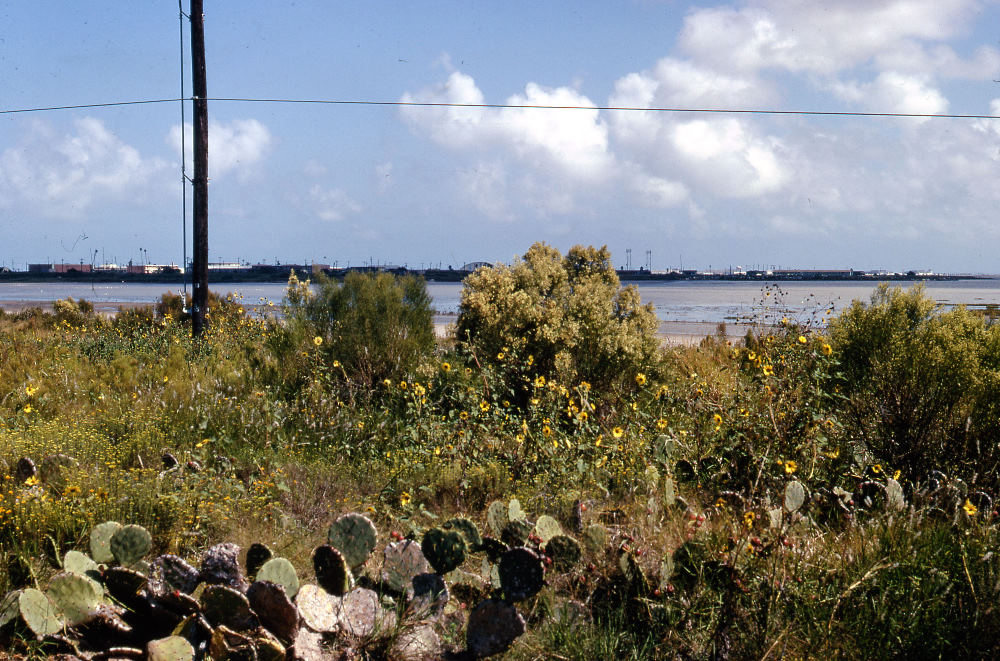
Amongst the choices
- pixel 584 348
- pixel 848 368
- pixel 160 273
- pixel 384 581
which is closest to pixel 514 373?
pixel 584 348

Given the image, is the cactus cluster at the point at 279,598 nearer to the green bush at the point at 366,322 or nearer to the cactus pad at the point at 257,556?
the cactus pad at the point at 257,556

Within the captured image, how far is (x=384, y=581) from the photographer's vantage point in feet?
11.5

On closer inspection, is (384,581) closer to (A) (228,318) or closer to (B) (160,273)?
(A) (228,318)

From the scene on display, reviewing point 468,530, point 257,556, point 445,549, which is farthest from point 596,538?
point 257,556

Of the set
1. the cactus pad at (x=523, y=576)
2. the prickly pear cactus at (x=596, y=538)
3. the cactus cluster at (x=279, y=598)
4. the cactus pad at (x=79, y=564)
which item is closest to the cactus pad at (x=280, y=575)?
the cactus cluster at (x=279, y=598)

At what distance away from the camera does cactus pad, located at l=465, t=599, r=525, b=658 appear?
10.2 feet

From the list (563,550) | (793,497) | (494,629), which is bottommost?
(494,629)

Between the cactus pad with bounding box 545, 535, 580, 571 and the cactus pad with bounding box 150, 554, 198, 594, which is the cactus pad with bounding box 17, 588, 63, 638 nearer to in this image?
the cactus pad with bounding box 150, 554, 198, 594

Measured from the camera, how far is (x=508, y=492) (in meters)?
4.82

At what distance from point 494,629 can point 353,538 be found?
80 centimetres

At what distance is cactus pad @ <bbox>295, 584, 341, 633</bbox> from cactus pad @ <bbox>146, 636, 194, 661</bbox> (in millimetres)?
456

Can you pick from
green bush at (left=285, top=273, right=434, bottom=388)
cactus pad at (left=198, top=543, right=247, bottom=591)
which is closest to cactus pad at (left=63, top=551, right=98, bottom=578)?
cactus pad at (left=198, top=543, right=247, bottom=591)

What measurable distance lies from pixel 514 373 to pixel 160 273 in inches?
4257

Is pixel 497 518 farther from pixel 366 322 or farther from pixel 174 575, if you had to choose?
pixel 366 322
